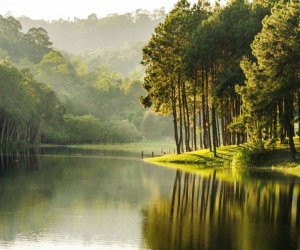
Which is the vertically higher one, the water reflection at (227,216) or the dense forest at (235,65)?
the dense forest at (235,65)

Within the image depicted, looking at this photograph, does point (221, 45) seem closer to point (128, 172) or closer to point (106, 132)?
point (128, 172)

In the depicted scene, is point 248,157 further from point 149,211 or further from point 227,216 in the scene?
point 227,216

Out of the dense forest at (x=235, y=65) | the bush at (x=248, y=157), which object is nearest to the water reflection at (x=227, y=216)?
the dense forest at (x=235, y=65)

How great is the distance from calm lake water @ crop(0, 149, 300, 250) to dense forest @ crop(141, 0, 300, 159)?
1195cm

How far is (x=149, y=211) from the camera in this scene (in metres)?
39.8

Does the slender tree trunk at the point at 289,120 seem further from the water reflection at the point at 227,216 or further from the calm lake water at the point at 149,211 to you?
the water reflection at the point at 227,216

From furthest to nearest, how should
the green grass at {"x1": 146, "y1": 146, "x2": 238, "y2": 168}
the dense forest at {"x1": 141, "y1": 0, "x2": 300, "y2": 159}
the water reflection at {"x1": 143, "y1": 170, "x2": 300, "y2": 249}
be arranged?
the green grass at {"x1": 146, "y1": 146, "x2": 238, "y2": 168} < the dense forest at {"x1": 141, "y1": 0, "x2": 300, "y2": 159} < the water reflection at {"x1": 143, "y1": 170, "x2": 300, "y2": 249}

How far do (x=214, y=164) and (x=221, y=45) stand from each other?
15.2 metres

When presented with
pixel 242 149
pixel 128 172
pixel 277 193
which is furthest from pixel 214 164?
pixel 277 193

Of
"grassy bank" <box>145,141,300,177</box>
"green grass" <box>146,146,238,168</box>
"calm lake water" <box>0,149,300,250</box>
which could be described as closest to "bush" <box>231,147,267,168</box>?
"grassy bank" <box>145,141,300,177</box>

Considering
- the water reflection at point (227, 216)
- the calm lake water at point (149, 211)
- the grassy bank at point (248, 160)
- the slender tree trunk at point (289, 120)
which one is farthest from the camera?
the slender tree trunk at point (289, 120)

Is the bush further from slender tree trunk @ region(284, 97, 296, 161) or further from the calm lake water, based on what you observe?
the calm lake water

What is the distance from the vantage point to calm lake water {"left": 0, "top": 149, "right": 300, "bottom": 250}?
29.8m

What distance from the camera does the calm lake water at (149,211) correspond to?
29.8 meters
